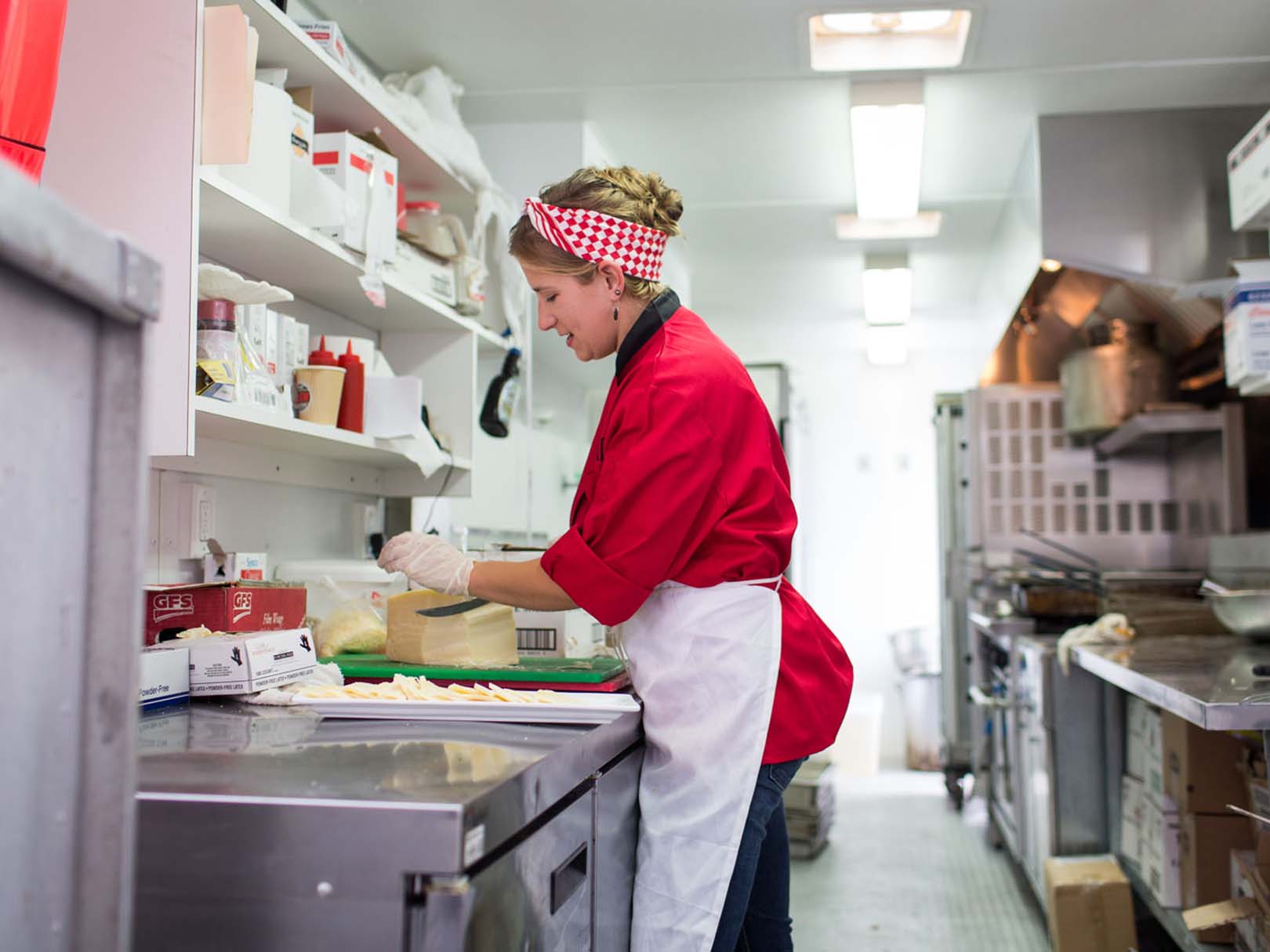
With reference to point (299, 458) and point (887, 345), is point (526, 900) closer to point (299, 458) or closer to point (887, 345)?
point (299, 458)

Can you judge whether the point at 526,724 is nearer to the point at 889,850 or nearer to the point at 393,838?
the point at 393,838

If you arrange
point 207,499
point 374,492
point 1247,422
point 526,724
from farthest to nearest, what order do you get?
1. point 1247,422
2. point 374,492
3. point 207,499
4. point 526,724

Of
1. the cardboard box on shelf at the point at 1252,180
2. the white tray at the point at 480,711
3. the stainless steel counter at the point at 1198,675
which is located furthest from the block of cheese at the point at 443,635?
the cardboard box on shelf at the point at 1252,180

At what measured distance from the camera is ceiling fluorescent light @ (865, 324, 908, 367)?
6.71 metres

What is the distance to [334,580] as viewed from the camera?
94.4 inches

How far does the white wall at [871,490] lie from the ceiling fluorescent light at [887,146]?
133 inches

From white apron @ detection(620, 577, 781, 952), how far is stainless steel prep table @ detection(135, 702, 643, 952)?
0.32 m

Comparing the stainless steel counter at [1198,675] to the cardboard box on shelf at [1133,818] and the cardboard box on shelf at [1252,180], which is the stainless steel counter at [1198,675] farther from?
the cardboard box on shelf at [1252,180]

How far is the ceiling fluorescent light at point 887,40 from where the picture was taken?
2.98m

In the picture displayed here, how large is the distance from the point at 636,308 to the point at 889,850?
3.24 m

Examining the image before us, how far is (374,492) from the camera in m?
3.02

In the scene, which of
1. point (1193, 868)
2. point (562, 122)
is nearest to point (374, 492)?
point (562, 122)

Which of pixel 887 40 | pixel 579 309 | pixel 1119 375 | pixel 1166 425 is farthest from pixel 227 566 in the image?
pixel 1119 375

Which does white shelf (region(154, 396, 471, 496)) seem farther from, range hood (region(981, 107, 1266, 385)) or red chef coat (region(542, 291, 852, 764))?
range hood (region(981, 107, 1266, 385))
